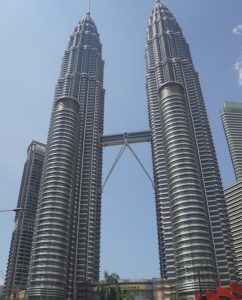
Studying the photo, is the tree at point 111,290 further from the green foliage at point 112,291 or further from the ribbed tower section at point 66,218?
the ribbed tower section at point 66,218

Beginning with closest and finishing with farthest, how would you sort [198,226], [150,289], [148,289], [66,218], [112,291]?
1. [112,291]
2. [198,226]
3. [150,289]
4. [148,289]
5. [66,218]

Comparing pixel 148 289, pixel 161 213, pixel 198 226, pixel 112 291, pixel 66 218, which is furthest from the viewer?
pixel 161 213

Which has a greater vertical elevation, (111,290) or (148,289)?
(148,289)

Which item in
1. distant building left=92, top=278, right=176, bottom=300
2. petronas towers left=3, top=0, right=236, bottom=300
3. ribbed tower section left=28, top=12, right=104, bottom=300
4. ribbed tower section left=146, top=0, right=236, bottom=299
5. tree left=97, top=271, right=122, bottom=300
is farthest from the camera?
distant building left=92, top=278, right=176, bottom=300

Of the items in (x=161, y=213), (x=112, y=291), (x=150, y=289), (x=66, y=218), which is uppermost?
(x=161, y=213)

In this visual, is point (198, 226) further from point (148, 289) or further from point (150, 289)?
point (148, 289)

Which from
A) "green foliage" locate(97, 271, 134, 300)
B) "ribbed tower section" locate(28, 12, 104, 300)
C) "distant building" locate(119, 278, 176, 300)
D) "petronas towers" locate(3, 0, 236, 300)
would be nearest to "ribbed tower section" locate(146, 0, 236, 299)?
"petronas towers" locate(3, 0, 236, 300)

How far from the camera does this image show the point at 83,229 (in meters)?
176

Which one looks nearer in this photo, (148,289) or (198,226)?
(198,226)

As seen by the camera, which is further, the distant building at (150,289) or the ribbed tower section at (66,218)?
the distant building at (150,289)

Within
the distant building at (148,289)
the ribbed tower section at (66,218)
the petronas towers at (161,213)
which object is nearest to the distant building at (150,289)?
the distant building at (148,289)

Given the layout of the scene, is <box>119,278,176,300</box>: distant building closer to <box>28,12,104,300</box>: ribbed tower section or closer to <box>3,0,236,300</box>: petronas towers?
<box>3,0,236,300</box>: petronas towers

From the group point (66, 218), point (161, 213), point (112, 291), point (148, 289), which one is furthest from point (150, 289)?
point (66, 218)

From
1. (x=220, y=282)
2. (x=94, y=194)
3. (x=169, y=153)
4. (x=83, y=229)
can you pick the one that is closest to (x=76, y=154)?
(x=94, y=194)
